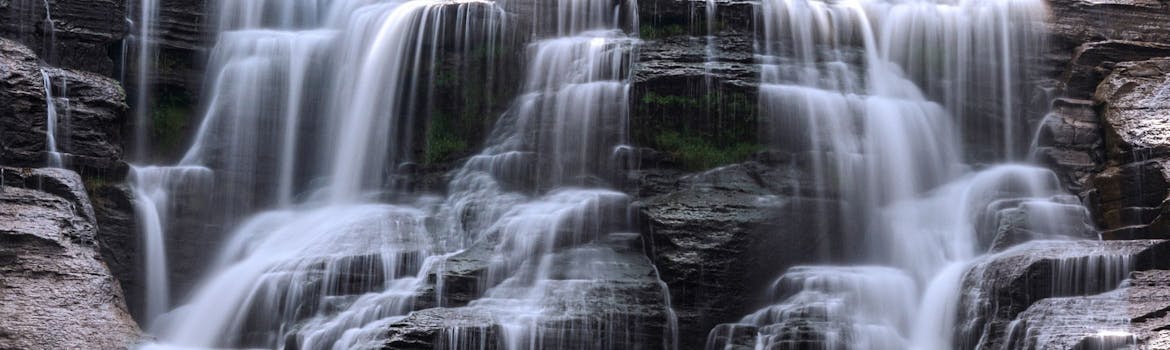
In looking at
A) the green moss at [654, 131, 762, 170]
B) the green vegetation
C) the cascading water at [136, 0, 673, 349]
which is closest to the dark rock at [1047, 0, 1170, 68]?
the green vegetation

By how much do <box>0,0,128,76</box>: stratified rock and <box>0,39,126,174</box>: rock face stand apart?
67 cm

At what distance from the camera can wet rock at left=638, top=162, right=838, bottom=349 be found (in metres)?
13.1

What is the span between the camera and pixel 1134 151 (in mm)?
14656

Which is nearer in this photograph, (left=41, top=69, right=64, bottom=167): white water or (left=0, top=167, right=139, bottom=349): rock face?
(left=0, top=167, right=139, bottom=349): rock face

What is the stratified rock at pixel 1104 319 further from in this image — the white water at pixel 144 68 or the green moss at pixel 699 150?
the white water at pixel 144 68

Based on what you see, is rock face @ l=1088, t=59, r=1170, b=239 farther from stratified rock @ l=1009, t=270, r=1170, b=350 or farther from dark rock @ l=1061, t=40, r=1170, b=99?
stratified rock @ l=1009, t=270, r=1170, b=350

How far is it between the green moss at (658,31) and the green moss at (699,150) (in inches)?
81.3

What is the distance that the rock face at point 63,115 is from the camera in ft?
46.1

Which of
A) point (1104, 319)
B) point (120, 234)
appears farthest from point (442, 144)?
point (1104, 319)

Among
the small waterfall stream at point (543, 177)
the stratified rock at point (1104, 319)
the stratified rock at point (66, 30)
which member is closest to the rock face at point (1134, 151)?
the small waterfall stream at point (543, 177)

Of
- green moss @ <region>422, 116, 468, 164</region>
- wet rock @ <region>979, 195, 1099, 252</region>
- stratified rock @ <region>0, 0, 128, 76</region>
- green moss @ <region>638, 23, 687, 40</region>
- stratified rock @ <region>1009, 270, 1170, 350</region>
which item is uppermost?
green moss @ <region>638, 23, 687, 40</region>

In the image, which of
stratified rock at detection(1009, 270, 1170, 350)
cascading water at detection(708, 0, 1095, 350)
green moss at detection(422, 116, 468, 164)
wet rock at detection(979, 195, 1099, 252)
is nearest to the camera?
stratified rock at detection(1009, 270, 1170, 350)

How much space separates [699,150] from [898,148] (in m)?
2.43

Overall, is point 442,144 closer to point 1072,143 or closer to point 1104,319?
point 1072,143
